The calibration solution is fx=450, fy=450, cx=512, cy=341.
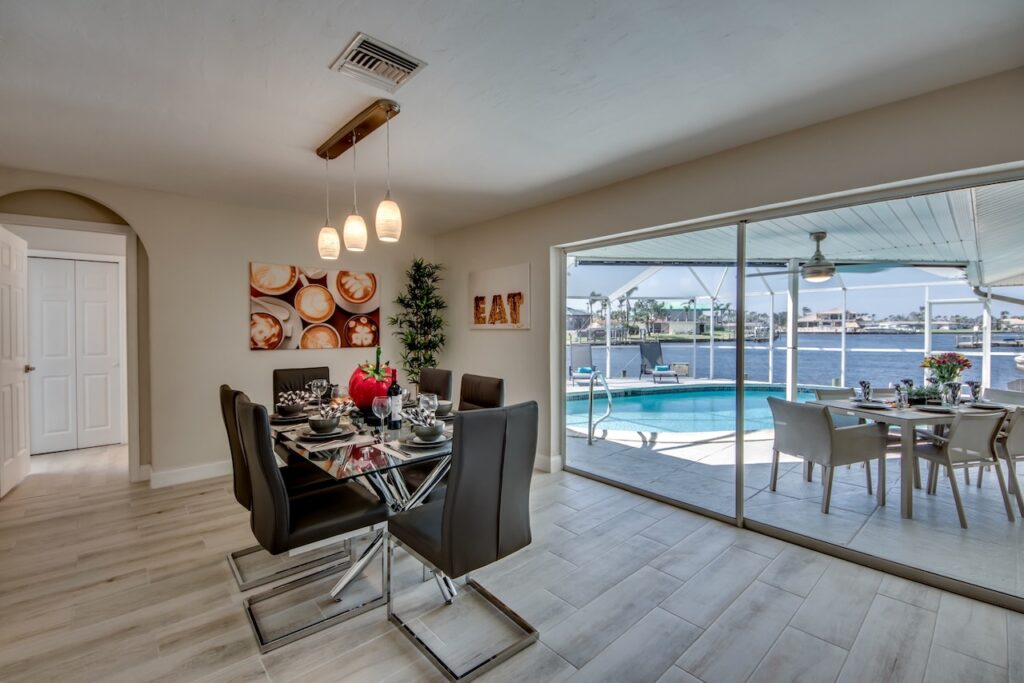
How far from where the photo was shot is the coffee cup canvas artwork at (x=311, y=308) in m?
4.41

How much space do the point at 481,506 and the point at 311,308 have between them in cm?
364

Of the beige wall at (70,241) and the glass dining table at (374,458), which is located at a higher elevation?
the beige wall at (70,241)

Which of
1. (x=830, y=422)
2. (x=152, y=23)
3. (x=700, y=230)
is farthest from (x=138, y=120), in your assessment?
(x=830, y=422)

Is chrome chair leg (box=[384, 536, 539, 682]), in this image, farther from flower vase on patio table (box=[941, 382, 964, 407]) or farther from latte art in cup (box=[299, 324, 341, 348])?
latte art in cup (box=[299, 324, 341, 348])

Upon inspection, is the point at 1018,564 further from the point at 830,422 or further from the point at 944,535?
the point at 830,422

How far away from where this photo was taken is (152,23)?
1.76m

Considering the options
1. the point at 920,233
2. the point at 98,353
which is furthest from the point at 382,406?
the point at 98,353

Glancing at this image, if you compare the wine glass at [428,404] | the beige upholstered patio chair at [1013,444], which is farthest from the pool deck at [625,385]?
the wine glass at [428,404]

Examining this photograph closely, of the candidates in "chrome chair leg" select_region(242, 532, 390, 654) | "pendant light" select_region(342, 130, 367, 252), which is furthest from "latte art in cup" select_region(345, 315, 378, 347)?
"chrome chair leg" select_region(242, 532, 390, 654)

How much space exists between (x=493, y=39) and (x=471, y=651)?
2574 mm

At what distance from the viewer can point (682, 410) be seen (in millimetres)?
4438

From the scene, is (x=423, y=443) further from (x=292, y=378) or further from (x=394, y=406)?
(x=292, y=378)

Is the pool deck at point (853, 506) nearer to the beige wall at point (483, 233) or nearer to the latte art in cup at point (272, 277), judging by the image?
the beige wall at point (483, 233)

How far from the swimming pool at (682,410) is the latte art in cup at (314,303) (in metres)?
2.71
